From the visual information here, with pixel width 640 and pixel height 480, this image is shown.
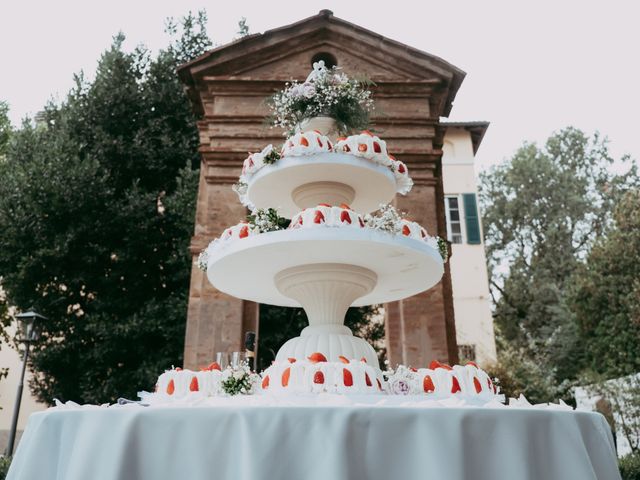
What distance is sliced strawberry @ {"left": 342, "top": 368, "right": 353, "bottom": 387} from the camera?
11.2ft

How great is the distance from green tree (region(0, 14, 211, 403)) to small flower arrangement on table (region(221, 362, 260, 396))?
315 inches

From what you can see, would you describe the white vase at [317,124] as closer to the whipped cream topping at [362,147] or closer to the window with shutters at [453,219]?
the whipped cream topping at [362,147]

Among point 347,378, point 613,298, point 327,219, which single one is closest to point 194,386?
point 347,378

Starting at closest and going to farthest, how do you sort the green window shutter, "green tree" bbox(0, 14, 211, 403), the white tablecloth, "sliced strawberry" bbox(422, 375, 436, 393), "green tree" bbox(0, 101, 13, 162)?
the white tablecloth → "sliced strawberry" bbox(422, 375, 436, 393) → "green tree" bbox(0, 14, 211, 403) → "green tree" bbox(0, 101, 13, 162) → the green window shutter

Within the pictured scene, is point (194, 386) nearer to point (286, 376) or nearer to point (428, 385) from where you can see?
point (286, 376)

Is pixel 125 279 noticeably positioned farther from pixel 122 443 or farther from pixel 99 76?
pixel 122 443

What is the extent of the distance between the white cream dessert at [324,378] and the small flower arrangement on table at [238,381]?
0.46ft

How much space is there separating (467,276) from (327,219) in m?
16.2

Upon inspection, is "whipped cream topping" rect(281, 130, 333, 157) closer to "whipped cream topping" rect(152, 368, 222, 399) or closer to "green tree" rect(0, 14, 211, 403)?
"whipped cream topping" rect(152, 368, 222, 399)

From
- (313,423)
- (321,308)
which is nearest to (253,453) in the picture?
(313,423)

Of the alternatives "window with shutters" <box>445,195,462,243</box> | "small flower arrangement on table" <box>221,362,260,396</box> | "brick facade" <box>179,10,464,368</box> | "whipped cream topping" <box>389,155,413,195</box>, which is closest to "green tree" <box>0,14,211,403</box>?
"brick facade" <box>179,10,464,368</box>

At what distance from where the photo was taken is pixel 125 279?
12.6m

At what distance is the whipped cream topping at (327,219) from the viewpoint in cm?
432

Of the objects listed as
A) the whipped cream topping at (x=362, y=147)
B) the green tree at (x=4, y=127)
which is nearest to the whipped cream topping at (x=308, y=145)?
the whipped cream topping at (x=362, y=147)
